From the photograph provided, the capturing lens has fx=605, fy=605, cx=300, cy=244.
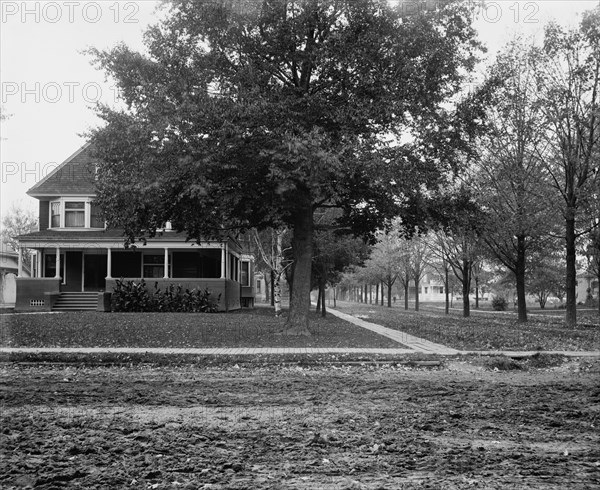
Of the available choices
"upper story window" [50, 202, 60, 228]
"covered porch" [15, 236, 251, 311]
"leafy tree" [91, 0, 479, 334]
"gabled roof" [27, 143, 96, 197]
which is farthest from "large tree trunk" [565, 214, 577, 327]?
"upper story window" [50, 202, 60, 228]

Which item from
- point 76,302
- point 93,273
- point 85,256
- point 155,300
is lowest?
point 76,302

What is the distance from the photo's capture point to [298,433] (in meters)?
5.53

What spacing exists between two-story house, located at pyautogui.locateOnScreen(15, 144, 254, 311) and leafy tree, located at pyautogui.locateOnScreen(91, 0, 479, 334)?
49.9 feet

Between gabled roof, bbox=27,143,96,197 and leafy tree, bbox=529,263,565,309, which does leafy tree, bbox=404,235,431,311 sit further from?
gabled roof, bbox=27,143,96,197

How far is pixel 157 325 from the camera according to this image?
19922 mm

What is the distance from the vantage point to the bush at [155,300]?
97.1 feet

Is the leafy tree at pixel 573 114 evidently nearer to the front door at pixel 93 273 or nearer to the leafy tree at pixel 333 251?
the leafy tree at pixel 333 251

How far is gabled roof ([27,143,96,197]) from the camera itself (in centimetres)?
3216

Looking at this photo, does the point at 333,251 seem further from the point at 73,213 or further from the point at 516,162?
the point at 73,213

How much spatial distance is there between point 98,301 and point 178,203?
52.8ft

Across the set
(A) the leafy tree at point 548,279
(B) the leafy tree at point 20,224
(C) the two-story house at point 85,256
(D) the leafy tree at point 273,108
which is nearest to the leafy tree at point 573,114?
(D) the leafy tree at point 273,108

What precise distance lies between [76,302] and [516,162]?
73.6ft

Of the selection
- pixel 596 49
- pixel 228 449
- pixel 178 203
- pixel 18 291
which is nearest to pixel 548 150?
pixel 596 49

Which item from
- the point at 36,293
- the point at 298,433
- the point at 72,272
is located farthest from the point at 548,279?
the point at 298,433
